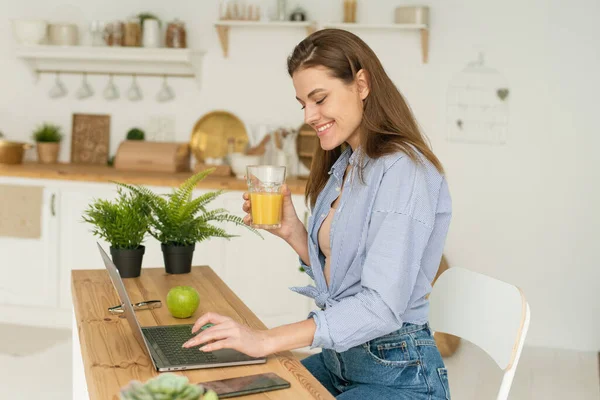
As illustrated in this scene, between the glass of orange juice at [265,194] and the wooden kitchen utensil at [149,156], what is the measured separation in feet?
8.79

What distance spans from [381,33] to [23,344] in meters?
2.68

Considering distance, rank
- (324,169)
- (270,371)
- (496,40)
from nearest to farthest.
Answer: (270,371) < (324,169) < (496,40)

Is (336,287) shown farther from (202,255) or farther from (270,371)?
(202,255)

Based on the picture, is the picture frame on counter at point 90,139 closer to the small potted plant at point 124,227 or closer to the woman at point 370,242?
the small potted plant at point 124,227

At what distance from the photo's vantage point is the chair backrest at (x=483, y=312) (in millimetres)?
1591

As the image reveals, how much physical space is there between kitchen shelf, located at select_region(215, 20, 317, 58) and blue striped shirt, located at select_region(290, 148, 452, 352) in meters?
2.80

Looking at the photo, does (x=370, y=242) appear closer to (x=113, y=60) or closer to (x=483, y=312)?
(x=483, y=312)

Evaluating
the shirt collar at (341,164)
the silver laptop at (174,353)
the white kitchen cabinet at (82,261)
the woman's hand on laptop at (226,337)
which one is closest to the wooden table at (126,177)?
the white kitchen cabinet at (82,261)

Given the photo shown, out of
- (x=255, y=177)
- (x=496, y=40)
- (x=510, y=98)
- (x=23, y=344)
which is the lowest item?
(x=23, y=344)

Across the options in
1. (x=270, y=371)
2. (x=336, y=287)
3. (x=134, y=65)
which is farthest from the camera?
(x=134, y=65)

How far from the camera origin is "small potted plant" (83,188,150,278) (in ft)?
7.13

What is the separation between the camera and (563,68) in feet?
14.0

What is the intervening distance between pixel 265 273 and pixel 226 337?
8.92ft

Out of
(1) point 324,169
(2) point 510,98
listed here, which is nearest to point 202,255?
(2) point 510,98
